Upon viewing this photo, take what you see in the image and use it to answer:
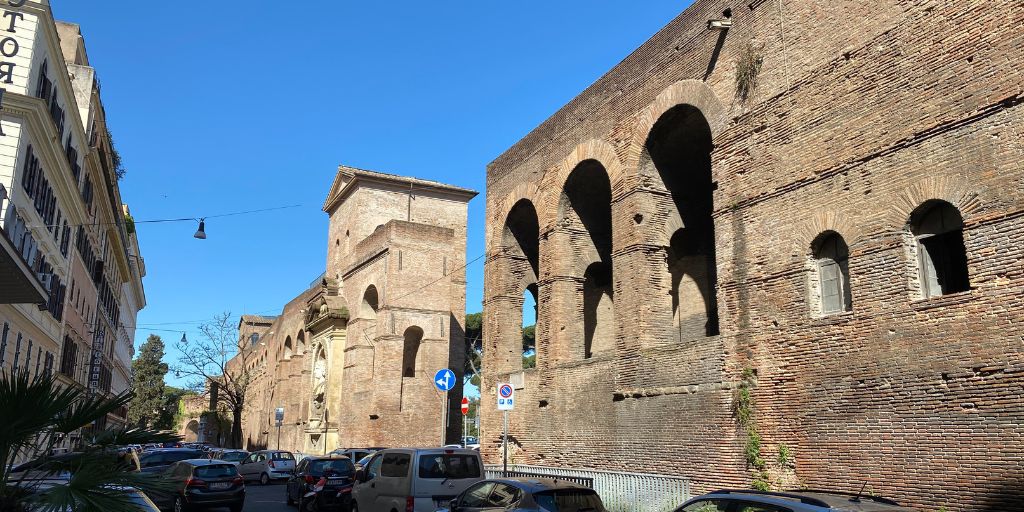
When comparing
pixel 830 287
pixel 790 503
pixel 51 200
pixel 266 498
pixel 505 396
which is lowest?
pixel 266 498

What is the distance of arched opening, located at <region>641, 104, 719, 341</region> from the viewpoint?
1755 cm

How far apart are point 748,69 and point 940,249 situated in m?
5.15

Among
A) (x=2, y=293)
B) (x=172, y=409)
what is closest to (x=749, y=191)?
(x=2, y=293)

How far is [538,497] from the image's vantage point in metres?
9.52

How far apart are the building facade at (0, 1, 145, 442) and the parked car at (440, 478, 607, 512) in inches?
210

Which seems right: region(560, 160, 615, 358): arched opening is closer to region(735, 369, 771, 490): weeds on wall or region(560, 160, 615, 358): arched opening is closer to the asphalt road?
region(735, 369, 771, 490): weeds on wall

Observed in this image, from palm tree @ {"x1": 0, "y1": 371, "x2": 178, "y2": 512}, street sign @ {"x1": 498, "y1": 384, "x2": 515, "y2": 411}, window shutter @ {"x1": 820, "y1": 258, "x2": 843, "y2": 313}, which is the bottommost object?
palm tree @ {"x1": 0, "y1": 371, "x2": 178, "y2": 512}

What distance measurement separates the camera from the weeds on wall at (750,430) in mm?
13281

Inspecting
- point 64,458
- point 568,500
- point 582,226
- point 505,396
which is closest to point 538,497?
point 568,500

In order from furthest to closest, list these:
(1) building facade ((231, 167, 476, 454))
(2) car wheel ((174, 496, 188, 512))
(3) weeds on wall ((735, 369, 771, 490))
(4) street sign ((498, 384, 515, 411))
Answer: (1) building facade ((231, 167, 476, 454)), (2) car wheel ((174, 496, 188, 512)), (4) street sign ((498, 384, 515, 411)), (3) weeds on wall ((735, 369, 771, 490))

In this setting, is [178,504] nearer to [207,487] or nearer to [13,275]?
[207,487]

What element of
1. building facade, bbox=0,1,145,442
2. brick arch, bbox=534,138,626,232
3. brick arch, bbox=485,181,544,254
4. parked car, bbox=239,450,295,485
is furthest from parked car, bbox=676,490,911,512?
parked car, bbox=239,450,295,485

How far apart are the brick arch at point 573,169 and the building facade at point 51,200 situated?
11.8 metres

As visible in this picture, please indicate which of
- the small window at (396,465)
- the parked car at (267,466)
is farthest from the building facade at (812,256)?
the parked car at (267,466)
